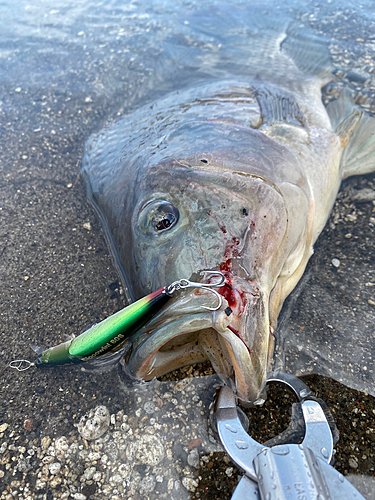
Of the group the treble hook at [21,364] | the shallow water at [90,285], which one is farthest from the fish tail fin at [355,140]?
the treble hook at [21,364]

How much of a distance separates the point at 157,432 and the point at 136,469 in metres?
0.20

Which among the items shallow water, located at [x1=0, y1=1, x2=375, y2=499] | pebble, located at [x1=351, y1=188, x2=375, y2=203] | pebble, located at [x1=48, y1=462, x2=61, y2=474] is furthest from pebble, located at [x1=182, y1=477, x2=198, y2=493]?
pebble, located at [x1=351, y1=188, x2=375, y2=203]

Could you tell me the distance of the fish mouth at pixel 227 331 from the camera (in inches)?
65.5

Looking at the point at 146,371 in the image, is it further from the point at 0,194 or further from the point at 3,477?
the point at 0,194

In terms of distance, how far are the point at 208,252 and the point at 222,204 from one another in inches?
13.1

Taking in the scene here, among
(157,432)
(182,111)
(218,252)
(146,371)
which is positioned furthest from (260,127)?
(157,432)

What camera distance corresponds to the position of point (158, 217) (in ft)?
7.03

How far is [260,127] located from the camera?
3043 millimetres

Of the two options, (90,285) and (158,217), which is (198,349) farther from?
(90,285)

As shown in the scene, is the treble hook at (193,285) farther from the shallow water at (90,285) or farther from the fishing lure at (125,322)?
the shallow water at (90,285)

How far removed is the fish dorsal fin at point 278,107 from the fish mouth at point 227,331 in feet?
6.32

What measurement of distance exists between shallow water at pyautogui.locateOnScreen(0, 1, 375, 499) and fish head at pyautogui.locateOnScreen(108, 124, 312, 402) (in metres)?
0.35

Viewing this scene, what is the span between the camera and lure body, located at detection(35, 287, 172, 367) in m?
1.77

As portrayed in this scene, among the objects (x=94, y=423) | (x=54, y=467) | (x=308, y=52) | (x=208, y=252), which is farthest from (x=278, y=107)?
(x=54, y=467)
